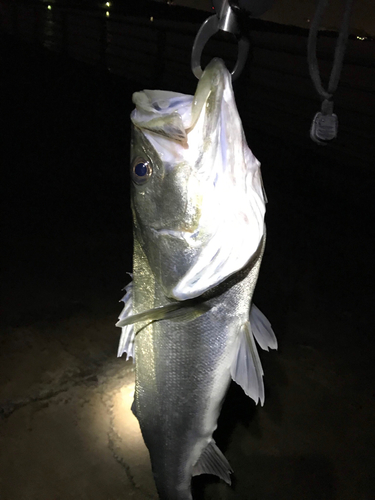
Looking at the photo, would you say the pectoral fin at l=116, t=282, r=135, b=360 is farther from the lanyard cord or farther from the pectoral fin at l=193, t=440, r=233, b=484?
the lanyard cord

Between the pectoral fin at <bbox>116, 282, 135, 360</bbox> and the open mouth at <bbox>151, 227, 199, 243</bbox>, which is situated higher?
the open mouth at <bbox>151, 227, 199, 243</bbox>

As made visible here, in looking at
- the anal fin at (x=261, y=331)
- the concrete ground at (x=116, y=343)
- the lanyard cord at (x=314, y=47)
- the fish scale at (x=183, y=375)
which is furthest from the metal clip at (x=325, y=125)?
the concrete ground at (x=116, y=343)

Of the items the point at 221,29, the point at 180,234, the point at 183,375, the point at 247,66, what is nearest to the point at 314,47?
the point at 221,29

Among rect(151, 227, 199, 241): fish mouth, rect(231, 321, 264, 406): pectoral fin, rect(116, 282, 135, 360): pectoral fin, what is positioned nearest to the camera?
rect(151, 227, 199, 241): fish mouth

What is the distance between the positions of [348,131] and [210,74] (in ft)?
→ 17.8

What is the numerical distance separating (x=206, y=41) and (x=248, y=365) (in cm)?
84

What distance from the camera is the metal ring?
76 centimetres

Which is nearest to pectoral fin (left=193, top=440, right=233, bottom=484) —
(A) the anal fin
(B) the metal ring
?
(A) the anal fin

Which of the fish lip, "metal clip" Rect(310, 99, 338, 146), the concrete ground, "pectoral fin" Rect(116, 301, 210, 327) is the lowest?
the concrete ground

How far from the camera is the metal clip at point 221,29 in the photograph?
0.73 m

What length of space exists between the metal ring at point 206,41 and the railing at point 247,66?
178 cm

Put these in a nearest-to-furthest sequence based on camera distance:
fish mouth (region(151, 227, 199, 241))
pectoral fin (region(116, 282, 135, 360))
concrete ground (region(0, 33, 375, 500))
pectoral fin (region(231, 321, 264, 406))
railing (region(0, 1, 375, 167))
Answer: fish mouth (region(151, 227, 199, 241)) → pectoral fin (region(231, 321, 264, 406)) → pectoral fin (region(116, 282, 135, 360)) → concrete ground (region(0, 33, 375, 500)) → railing (region(0, 1, 375, 167))

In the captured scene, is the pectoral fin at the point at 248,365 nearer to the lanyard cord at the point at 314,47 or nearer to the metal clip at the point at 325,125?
the metal clip at the point at 325,125

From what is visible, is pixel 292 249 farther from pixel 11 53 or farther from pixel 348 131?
pixel 11 53
